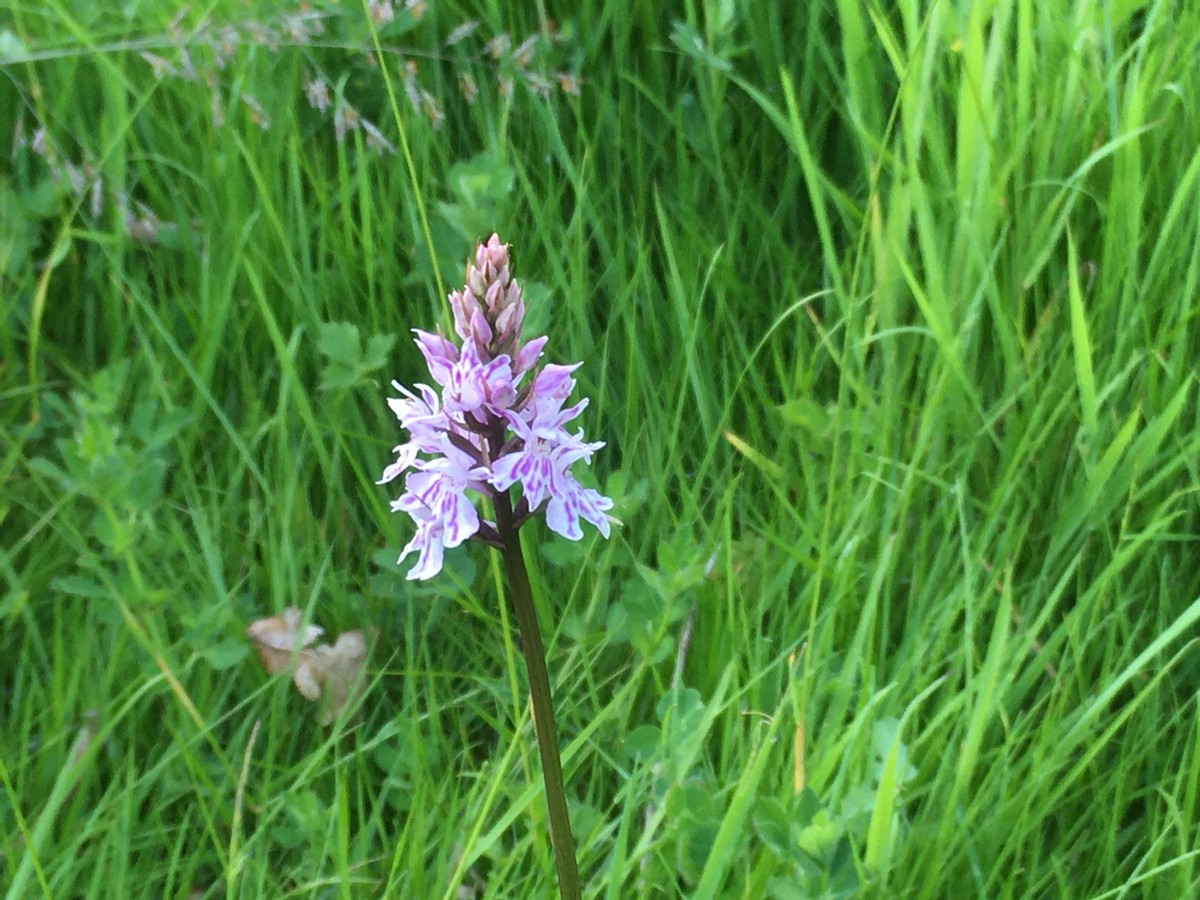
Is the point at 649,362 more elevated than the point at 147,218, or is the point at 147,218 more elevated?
the point at 147,218

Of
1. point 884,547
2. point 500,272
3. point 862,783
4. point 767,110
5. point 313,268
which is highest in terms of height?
point 500,272

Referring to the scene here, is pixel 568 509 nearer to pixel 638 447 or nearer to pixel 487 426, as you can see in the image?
pixel 487 426

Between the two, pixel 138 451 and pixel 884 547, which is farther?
pixel 138 451

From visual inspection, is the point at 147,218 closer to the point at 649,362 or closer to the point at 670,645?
the point at 649,362

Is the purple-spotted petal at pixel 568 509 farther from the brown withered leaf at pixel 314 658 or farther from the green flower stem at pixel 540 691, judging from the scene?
the brown withered leaf at pixel 314 658

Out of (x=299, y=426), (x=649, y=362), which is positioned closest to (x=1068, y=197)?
(x=649, y=362)

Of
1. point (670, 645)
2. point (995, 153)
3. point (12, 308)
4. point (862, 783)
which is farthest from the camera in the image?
point (12, 308)

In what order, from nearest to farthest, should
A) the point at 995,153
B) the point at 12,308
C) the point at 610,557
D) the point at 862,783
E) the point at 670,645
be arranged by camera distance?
the point at 862,783, the point at 670,645, the point at 610,557, the point at 995,153, the point at 12,308

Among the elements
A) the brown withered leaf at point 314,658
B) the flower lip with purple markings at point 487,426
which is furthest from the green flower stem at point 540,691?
the brown withered leaf at point 314,658
